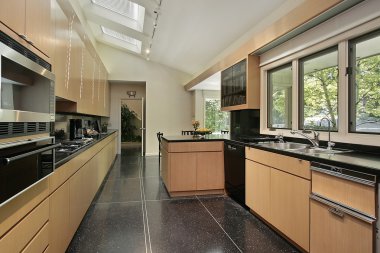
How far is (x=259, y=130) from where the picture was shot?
3762 mm

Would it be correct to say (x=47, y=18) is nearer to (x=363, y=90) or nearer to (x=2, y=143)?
(x=2, y=143)

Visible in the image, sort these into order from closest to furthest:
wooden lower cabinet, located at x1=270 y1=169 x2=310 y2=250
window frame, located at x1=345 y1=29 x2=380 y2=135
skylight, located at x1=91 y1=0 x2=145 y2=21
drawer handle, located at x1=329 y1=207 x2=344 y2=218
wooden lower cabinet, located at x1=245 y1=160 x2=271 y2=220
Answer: drawer handle, located at x1=329 y1=207 x2=344 y2=218
wooden lower cabinet, located at x1=270 y1=169 x2=310 y2=250
window frame, located at x1=345 y1=29 x2=380 y2=135
wooden lower cabinet, located at x1=245 y1=160 x2=271 y2=220
skylight, located at x1=91 y1=0 x2=145 y2=21

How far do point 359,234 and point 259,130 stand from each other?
2.37 m

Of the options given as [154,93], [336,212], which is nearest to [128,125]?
[154,93]

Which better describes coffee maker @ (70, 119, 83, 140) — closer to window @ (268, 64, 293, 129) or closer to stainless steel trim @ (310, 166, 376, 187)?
window @ (268, 64, 293, 129)

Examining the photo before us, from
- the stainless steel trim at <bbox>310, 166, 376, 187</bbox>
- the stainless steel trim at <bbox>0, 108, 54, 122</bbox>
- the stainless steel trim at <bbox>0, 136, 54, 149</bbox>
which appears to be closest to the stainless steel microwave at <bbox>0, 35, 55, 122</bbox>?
the stainless steel trim at <bbox>0, 108, 54, 122</bbox>

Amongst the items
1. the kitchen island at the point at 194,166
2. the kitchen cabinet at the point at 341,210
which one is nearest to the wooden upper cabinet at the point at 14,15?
the kitchen cabinet at the point at 341,210

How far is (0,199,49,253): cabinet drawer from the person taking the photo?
1.08m

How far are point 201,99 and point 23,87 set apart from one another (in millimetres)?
6411

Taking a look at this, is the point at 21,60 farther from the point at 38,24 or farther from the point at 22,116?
the point at 38,24

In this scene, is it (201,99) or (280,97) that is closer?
(280,97)

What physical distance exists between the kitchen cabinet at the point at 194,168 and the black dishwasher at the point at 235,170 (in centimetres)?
13

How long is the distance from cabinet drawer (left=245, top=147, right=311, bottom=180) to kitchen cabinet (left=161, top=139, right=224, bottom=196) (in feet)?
2.64

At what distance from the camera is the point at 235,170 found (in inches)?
129
